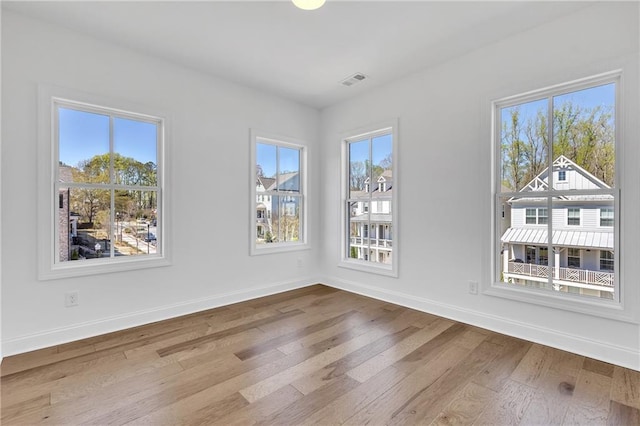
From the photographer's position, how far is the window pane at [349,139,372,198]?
430 centimetres

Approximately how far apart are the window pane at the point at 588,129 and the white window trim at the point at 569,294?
7 cm

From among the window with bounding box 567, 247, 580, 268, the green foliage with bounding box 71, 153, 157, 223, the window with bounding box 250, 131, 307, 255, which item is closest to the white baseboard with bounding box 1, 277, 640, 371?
the window with bounding box 567, 247, 580, 268

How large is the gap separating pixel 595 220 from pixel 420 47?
2164 millimetres

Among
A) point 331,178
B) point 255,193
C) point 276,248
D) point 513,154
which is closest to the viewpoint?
point 513,154

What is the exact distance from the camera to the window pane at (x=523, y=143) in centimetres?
280

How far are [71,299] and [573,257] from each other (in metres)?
4.37

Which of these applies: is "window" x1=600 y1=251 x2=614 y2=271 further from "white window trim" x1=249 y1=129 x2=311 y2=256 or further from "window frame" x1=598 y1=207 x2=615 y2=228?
"white window trim" x1=249 y1=129 x2=311 y2=256

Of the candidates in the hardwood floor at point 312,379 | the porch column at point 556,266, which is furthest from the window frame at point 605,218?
the hardwood floor at point 312,379

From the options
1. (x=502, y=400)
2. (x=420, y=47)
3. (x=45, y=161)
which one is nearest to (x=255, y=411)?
(x=502, y=400)

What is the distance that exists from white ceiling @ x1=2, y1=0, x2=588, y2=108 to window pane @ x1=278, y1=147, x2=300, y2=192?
1.23 m

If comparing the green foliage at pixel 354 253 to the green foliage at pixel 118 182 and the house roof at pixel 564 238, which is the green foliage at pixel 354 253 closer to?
the house roof at pixel 564 238

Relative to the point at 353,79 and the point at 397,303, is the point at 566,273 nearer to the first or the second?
the point at 397,303

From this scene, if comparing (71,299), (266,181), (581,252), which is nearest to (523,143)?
(581,252)

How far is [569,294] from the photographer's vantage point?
261 centimetres
